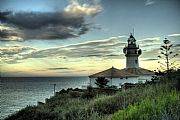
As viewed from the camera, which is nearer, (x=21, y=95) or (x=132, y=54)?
(x=132, y=54)

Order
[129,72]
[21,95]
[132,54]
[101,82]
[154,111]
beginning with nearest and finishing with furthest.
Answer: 1. [154,111]
2. [101,82]
3. [129,72]
4. [132,54]
5. [21,95]

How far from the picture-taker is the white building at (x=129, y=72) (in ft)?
49.9

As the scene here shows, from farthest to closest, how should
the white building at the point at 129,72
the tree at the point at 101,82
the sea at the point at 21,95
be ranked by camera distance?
1. the sea at the point at 21,95
2. the white building at the point at 129,72
3. the tree at the point at 101,82

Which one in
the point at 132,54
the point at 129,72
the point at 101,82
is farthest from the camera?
the point at 132,54

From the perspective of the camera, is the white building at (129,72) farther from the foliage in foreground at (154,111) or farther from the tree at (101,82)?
the foliage in foreground at (154,111)

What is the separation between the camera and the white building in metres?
15.2

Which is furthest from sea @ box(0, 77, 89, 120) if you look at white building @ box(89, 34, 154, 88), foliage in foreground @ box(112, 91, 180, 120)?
foliage in foreground @ box(112, 91, 180, 120)

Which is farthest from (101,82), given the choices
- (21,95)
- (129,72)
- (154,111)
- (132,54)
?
(21,95)

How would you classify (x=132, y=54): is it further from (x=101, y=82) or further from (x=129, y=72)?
(x=101, y=82)

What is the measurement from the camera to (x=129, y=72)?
18000 millimetres

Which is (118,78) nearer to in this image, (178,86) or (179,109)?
(178,86)

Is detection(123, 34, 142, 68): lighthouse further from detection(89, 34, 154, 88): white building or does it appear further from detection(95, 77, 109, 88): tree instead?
detection(95, 77, 109, 88): tree

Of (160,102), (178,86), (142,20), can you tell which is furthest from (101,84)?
(160,102)

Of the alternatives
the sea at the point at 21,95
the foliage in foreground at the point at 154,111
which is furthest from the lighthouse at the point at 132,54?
the foliage in foreground at the point at 154,111
